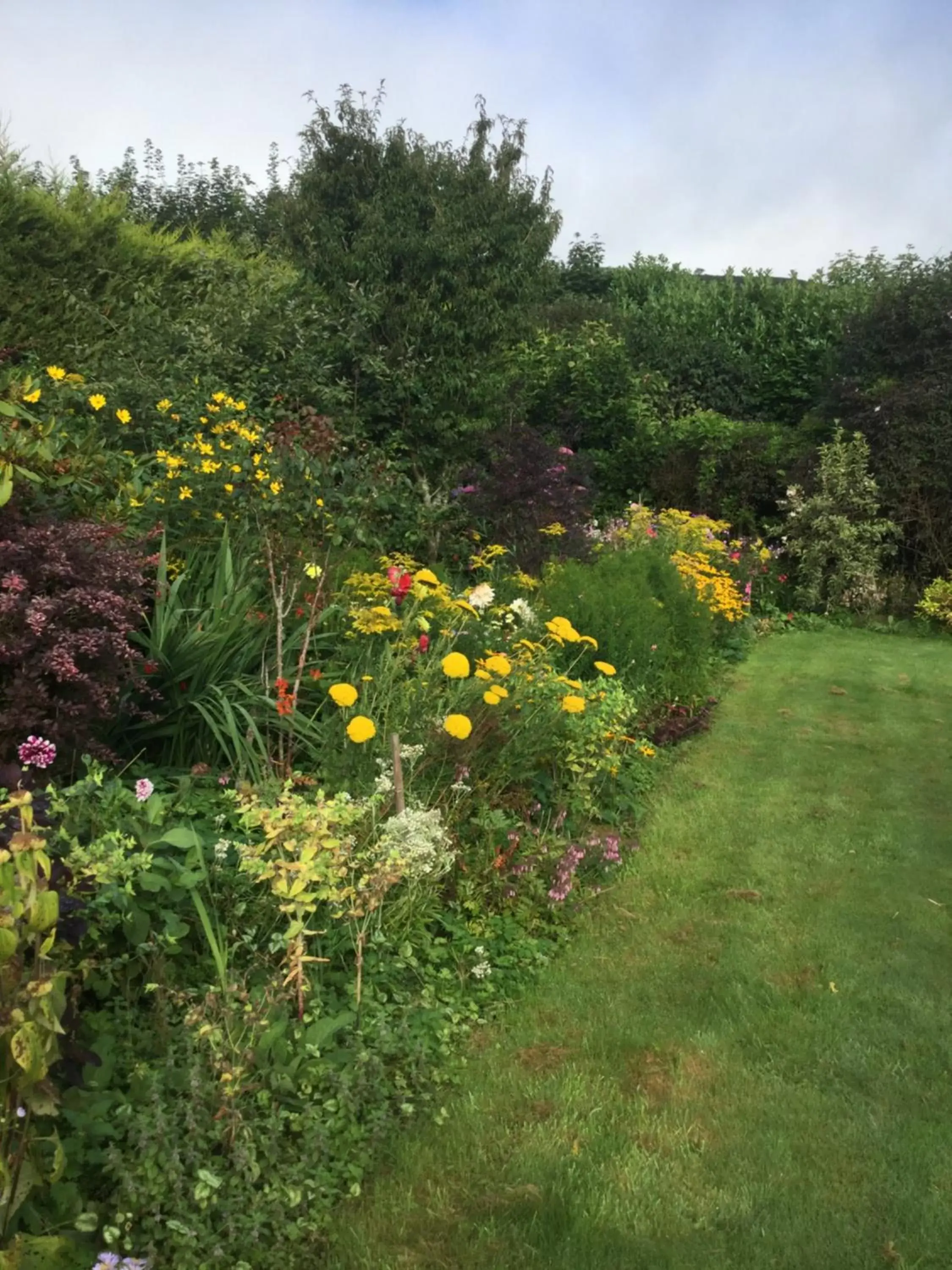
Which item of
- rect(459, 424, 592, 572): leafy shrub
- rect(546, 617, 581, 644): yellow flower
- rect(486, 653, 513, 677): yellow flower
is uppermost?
rect(459, 424, 592, 572): leafy shrub

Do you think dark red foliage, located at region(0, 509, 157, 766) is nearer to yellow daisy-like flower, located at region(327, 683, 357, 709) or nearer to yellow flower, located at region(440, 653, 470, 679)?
yellow daisy-like flower, located at region(327, 683, 357, 709)

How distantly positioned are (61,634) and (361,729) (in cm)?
104

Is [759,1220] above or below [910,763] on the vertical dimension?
below

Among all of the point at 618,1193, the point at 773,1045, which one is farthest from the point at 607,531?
the point at 618,1193

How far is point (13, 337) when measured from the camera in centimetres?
838

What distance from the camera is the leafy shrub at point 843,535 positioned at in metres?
10.6

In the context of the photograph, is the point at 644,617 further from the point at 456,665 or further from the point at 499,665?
the point at 456,665

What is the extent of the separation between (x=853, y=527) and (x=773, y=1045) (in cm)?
899

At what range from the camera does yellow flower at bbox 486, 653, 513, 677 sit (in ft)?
12.6

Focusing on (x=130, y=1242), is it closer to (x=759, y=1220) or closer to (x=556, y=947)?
(x=759, y=1220)

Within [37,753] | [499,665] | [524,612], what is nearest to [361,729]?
[499,665]

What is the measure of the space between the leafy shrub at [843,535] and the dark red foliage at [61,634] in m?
9.24

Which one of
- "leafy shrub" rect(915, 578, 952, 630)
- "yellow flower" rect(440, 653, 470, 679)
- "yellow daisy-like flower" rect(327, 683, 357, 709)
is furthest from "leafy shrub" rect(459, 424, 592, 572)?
"leafy shrub" rect(915, 578, 952, 630)

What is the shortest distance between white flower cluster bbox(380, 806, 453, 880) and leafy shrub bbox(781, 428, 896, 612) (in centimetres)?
888
